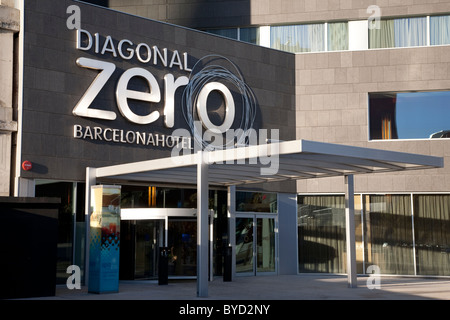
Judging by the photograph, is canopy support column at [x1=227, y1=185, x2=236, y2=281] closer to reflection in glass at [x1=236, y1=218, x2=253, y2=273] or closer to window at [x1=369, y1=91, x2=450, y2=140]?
reflection in glass at [x1=236, y1=218, x2=253, y2=273]

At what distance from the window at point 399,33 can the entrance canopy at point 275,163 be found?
813 centimetres

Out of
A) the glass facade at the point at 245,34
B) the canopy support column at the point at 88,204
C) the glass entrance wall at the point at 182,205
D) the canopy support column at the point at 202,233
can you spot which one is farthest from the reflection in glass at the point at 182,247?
the glass facade at the point at 245,34

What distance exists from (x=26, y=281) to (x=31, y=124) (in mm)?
4478

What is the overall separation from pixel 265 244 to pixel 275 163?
820cm

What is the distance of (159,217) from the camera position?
1969 centimetres

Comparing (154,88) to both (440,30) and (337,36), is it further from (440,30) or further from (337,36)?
(440,30)

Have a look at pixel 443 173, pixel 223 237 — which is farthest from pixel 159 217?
pixel 443 173

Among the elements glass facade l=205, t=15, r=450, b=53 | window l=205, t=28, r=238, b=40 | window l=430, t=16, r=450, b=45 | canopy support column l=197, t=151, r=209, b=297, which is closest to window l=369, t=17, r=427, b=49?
glass facade l=205, t=15, r=450, b=53

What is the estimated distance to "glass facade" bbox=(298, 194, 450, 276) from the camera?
2305 cm

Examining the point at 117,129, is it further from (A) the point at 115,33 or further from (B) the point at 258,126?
(B) the point at 258,126

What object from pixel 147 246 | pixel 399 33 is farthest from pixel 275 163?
pixel 399 33

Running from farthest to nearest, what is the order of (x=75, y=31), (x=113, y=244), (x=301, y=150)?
1. (x=75, y=31)
2. (x=113, y=244)
3. (x=301, y=150)

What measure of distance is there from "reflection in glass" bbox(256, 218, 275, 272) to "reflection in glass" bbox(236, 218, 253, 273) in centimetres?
36

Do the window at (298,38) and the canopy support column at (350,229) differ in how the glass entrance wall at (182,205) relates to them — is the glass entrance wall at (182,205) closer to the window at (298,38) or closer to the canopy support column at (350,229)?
the canopy support column at (350,229)
